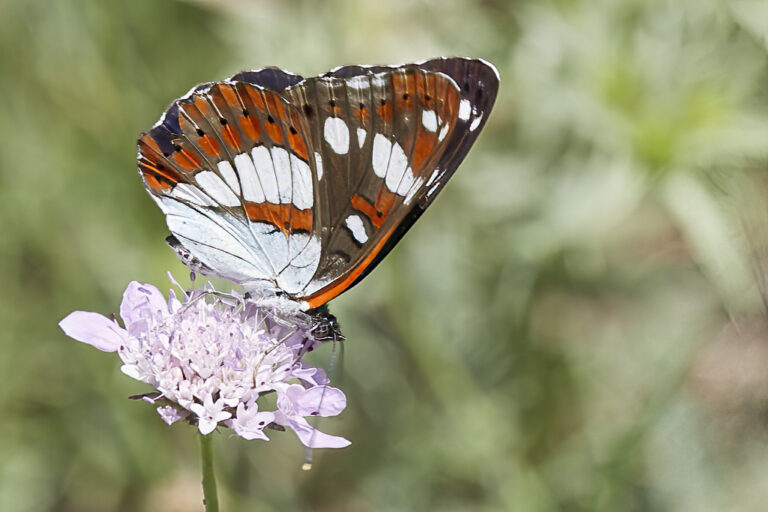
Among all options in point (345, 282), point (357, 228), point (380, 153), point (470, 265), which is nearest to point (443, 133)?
point (380, 153)

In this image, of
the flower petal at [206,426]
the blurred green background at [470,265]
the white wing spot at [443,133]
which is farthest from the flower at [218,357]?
the blurred green background at [470,265]

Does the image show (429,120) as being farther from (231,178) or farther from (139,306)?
(139,306)

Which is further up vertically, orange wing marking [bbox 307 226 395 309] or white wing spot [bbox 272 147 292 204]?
white wing spot [bbox 272 147 292 204]

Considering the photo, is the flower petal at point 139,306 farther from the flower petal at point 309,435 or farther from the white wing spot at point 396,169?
the white wing spot at point 396,169

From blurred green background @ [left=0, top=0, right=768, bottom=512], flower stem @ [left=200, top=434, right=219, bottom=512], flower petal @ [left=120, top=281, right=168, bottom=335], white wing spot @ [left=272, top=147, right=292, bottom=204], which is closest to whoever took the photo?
flower stem @ [left=200, top=434, right=219, bottom=512]

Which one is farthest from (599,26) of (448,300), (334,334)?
(334,334)

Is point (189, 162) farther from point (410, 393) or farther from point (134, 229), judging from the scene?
point (410, 393)

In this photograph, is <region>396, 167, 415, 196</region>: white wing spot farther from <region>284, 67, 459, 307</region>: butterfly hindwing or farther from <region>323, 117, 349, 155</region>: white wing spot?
<region>323, 117, 349, 155</region>: white wing spot

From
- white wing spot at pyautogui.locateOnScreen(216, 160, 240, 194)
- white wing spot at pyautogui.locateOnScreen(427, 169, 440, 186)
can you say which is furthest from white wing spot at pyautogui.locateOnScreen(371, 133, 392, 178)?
white wing spot at pyautogui.locateOnScreen(216, 160, 240, 194)
